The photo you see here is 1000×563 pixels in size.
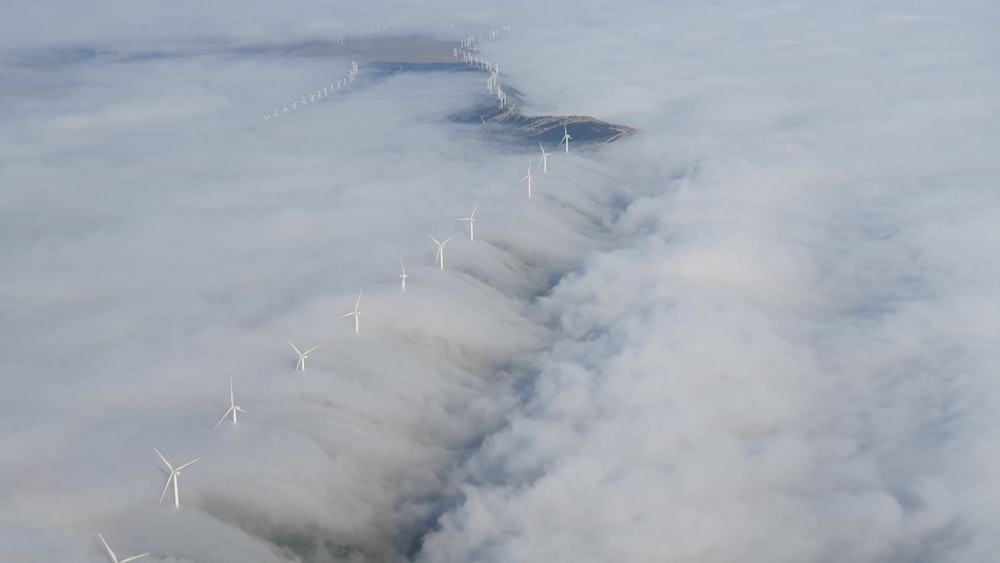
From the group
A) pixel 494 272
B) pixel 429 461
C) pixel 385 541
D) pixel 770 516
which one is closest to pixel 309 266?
pixel 494 272

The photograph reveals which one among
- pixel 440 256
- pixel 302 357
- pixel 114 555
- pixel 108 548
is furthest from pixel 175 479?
pixel 440 256

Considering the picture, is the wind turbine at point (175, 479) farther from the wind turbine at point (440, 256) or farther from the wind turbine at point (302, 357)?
the wind turbine at point (440, 256)

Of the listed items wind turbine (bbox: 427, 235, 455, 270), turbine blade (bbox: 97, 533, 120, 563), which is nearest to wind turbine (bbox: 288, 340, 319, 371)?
wind turbine (bbox: 427, 235, 455, 270)

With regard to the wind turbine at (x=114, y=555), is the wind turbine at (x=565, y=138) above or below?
above

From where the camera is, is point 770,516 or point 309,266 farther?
point 309,266

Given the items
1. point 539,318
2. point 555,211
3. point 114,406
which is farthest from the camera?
point 555,211

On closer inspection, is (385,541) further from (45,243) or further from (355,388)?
(45,243)

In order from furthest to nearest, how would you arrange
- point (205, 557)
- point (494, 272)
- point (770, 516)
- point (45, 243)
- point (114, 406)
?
1. point (45, 243)
2. point (494, 272)
3. point (114, 406)
4. point (770, 516)
5. point (205, 557)

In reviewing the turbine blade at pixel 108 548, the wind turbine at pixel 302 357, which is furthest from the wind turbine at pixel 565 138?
the turbine blade at pixel 108 548

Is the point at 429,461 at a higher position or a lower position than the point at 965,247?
lower

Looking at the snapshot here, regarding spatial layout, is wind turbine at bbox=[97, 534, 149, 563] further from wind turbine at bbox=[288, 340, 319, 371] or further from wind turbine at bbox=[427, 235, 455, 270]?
wind turbine at bbox=[427, 235, 455, 270]

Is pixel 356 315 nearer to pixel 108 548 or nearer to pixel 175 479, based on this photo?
pixel 175 479
